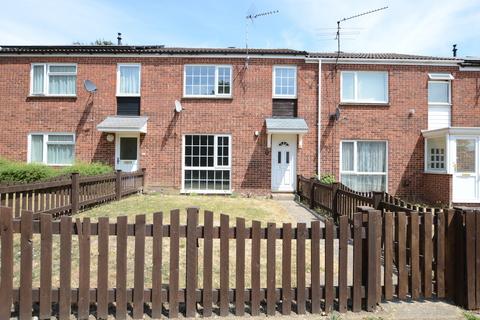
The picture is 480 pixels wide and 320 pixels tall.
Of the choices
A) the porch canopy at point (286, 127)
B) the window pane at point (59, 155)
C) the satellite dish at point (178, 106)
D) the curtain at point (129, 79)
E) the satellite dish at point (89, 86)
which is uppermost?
the curtain at point (129, 79)

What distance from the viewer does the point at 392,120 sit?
15.5 m

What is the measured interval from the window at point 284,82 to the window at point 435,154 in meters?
6.32

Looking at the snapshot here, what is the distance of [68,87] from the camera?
620 inches

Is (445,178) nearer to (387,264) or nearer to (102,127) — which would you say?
(387,264)

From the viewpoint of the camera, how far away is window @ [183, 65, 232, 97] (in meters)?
15.5

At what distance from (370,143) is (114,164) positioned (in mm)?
11472

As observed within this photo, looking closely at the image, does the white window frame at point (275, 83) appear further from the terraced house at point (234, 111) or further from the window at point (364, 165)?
the window at point (364, 165)

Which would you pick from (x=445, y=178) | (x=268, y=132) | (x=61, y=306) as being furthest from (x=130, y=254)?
(x=445, y=178)

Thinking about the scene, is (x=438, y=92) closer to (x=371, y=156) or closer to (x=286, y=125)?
(x=371, y=156)

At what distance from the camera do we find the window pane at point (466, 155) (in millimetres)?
13695

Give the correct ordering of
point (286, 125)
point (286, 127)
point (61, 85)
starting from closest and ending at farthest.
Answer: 1. point (286, 127)
2. point (286, 125)
3. point (61, 85)

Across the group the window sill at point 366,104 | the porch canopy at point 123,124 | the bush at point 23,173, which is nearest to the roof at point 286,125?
the window sill at point 366,104

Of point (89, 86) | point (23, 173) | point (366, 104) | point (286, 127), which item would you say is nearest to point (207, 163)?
point (286, 127)

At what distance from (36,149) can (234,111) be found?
916 cm
